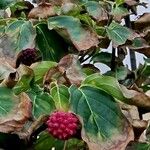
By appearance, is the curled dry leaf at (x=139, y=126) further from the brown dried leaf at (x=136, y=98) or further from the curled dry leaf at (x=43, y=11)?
the curled dry leaf at (x=43, y=11)

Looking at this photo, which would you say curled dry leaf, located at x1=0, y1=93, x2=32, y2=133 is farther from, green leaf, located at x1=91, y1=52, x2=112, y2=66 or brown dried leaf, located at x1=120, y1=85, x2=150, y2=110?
green leaf, located at x1=91, y1=52, x2=112, y2=66

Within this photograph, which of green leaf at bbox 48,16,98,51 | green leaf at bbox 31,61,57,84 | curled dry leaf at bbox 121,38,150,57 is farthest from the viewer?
curled dry leaf at bbox 121,38,150,57

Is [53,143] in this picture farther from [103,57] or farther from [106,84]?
[103,57]

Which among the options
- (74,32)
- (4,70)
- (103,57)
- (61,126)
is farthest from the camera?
(103,57)

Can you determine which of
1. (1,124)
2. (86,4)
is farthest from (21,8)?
(1,124)

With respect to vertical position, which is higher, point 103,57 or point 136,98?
point 136,98

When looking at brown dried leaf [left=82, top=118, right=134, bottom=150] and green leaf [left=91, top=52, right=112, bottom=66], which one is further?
green leaf [left=91, top=52, right=112, bottom=66]

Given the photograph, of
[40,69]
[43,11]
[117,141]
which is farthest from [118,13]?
[117,141]

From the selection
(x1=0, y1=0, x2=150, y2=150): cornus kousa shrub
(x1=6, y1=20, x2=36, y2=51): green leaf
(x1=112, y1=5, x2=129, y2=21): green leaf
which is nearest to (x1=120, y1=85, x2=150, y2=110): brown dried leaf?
(x1=0, y1=0, x2=150, y2=150): cornus kousa shrub
